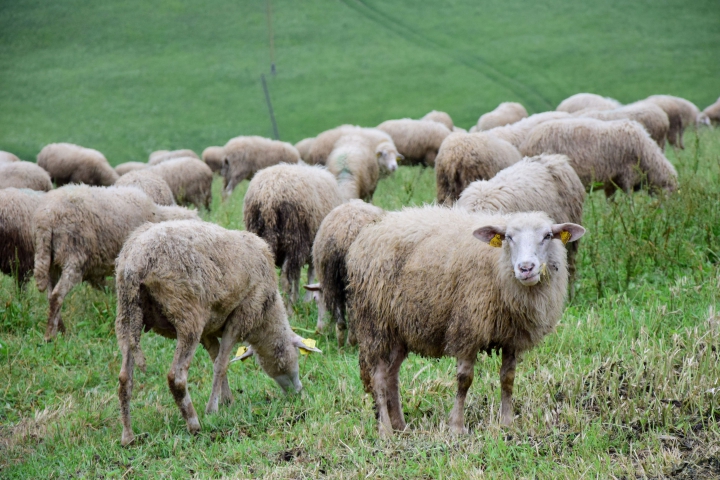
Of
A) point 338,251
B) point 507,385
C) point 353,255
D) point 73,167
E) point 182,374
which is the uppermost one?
point 353,255

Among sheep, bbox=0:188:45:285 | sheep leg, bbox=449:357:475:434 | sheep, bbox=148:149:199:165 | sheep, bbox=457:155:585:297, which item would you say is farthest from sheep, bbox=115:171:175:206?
sheep, bbox=148:149:199:165

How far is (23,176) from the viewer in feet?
39.7

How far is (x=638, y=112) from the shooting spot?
47.8 ft

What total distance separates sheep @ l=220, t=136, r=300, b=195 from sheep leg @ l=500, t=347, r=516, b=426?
1223cm

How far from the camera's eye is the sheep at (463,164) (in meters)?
9.06

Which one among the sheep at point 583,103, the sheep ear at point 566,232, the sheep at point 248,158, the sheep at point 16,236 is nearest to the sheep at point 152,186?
the sheep at point 16,236

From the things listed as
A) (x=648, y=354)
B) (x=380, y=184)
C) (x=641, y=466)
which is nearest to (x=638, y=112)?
(x=380, y=184)

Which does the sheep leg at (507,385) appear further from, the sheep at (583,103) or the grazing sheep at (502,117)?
the sheep at (583,103)

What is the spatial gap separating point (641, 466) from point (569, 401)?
931mm

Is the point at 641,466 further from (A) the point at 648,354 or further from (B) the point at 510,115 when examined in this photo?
(B) the point at 510,115

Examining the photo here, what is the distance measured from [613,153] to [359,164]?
412cm

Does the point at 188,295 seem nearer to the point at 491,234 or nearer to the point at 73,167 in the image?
the point at 491,234

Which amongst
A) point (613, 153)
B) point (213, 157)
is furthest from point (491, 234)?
point (213, 157)

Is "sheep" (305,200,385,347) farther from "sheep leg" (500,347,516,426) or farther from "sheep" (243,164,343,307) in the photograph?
"sheep leg" (500,347,516,426)
